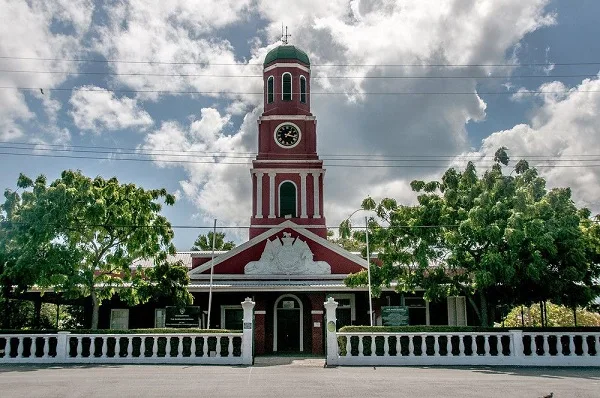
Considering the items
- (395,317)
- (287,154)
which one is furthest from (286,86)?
(395,317)

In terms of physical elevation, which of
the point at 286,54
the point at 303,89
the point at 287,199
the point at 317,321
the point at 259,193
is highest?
the point at 286,54

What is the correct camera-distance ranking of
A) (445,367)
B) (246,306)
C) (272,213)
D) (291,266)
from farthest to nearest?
(272,213), (291,266), (246,306), (445,367)

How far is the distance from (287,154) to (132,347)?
18188mm

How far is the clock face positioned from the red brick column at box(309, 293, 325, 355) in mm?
10176

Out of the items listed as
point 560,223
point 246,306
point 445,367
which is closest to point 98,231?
point 246,306

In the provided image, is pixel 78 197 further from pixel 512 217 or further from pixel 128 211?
pixel 512 217

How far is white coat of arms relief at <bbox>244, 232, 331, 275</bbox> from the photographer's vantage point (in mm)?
30938

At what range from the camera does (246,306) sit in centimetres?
1947

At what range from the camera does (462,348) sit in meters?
18.8

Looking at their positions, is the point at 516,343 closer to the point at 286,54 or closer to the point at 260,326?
the point at 260,326

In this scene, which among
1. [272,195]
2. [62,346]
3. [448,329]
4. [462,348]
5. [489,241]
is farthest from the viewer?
[272,195]

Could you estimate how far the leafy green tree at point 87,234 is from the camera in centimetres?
2117

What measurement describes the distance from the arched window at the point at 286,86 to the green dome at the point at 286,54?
1.05 m

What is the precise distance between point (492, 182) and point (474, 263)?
311 centimetres
